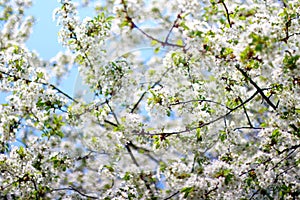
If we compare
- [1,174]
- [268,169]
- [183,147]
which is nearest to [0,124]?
[1,174]

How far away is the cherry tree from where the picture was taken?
3.19 m

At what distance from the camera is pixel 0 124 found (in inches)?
170

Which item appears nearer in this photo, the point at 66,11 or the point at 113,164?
the point at 66,11

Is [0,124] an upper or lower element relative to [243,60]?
upper

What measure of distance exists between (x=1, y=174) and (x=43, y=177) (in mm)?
373

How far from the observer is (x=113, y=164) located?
179 inches

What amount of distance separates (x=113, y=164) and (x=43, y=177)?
2.42 feet

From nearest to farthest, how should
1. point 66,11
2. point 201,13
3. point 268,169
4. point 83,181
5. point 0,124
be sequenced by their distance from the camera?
point 268,169 < point 66,11 < point 0,124 < point 201,13 < point 83,181

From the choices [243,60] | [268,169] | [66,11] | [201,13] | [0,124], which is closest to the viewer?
[243,60]

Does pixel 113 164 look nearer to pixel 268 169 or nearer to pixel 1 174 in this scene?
pixel 1 174

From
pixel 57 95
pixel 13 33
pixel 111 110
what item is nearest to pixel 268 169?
pixel 111 110

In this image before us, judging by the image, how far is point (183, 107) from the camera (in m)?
4.02

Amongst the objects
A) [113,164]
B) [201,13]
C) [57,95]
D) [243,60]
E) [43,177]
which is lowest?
[243,60]

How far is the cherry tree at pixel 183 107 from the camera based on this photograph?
10.5ft
